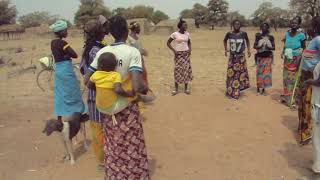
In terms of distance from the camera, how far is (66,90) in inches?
215

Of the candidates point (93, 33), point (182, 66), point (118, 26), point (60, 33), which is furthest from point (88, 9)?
point (118, 26)

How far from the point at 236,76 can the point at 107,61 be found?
17.6 feet

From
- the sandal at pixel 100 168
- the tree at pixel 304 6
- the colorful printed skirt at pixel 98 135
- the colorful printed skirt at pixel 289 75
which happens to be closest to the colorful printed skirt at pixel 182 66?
the colorful printed skirt at pixel 289 75

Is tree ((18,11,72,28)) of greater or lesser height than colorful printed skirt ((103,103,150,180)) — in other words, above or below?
above

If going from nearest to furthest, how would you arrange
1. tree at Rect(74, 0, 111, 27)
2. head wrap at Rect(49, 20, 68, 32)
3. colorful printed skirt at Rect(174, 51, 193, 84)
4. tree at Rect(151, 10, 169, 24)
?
head wrap at Rect(49, 20, 68, 32), colorful printed skirt at Rect(174, 51, 193, 84), tree at Rect(74, 0, 111, 27), tree at Rect(151, 10, 169, 24)

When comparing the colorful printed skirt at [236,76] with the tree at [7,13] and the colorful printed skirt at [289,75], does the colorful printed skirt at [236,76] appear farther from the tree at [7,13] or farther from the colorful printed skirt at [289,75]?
the tree at [7,13]

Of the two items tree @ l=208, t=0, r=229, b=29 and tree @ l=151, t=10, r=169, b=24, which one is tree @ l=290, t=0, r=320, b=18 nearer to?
tree @ l=208, t=0, r=229, b=29

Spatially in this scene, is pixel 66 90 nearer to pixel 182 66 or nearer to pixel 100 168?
pixel 100 168

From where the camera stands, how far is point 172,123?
23.5 feet

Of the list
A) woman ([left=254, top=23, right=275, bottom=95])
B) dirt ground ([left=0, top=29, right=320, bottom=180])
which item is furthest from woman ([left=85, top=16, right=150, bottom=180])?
woman ([left=254, top=23, right=275, bottom=95])

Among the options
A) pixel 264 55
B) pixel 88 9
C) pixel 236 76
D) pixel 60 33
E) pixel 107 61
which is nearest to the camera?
pixel 107 61

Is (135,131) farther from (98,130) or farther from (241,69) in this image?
(241,69)

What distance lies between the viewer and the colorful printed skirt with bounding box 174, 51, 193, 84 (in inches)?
356

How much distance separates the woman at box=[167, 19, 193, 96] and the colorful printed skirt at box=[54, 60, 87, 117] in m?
3.80
